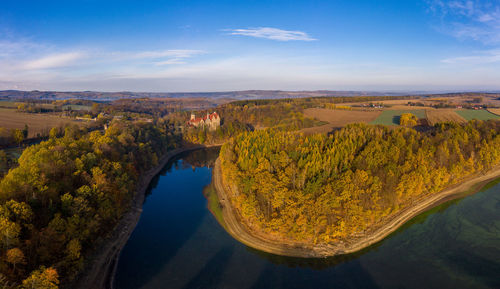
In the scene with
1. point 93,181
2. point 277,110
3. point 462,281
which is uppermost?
point 277,110

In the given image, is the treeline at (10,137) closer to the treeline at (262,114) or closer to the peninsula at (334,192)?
the peninsula at (334,192)

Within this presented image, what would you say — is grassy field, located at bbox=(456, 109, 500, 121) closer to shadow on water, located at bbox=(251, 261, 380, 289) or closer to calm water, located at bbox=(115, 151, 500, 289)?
calm water, located at bbox=(115, 151, 500, 289)

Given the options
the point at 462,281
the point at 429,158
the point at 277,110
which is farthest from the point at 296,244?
the point at 277,110

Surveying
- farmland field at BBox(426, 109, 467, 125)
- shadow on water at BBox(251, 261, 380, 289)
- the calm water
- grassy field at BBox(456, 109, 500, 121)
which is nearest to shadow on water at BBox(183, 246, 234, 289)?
the calm water

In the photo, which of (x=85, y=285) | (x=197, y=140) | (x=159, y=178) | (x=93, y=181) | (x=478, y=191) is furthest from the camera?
(x=197, y=140)

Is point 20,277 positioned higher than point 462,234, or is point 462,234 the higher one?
point 20,277

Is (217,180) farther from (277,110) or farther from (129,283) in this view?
(277,110)

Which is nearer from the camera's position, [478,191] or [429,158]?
[429,158]
